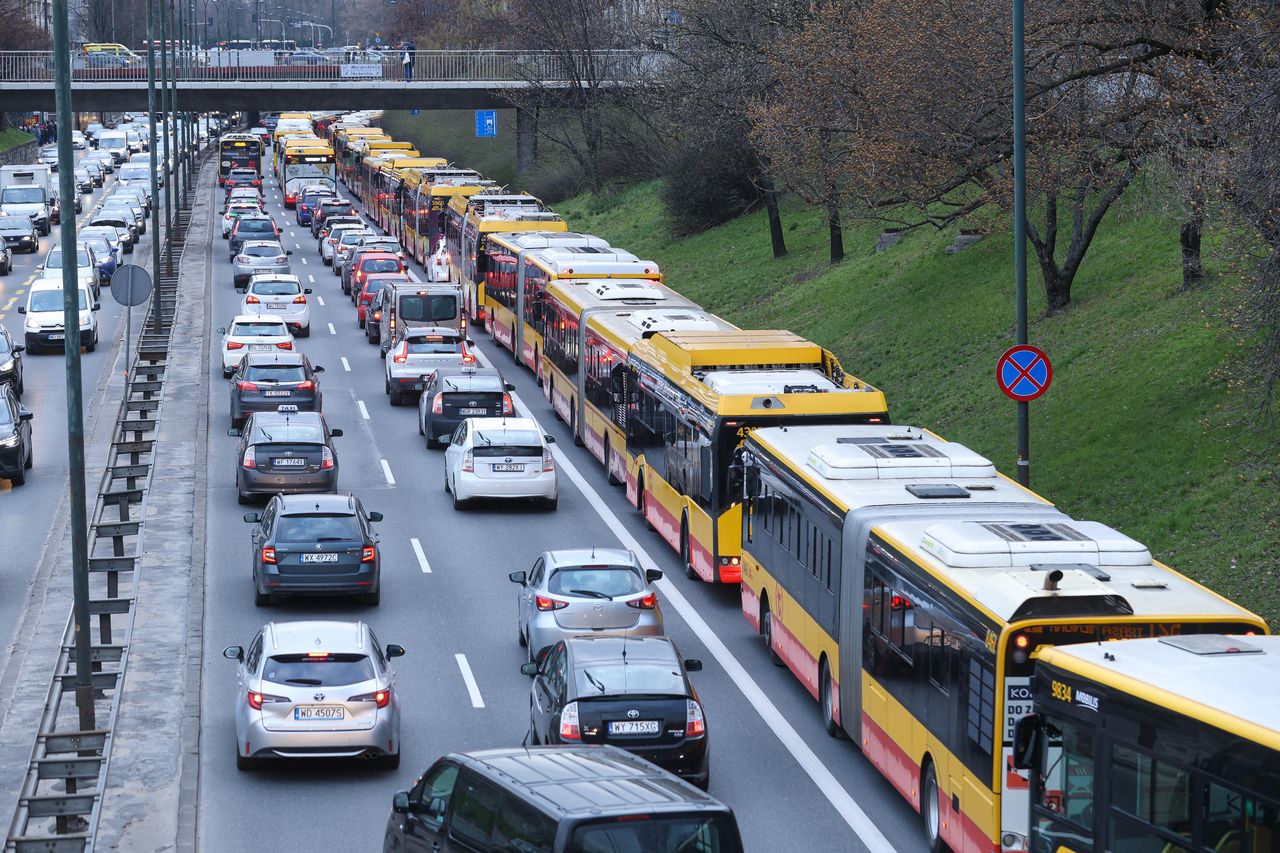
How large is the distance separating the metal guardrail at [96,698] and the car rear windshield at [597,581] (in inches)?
179

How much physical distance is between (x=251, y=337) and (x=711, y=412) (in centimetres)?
1973

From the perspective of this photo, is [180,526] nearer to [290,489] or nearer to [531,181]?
[290,489]

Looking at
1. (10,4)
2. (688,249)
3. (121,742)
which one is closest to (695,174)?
(688,249)

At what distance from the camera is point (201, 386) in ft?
132

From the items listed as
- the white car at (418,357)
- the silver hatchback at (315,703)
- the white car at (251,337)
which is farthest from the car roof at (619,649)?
the white car at (251,337)

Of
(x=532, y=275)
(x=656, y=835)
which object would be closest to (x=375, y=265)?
(x=532, y=275)

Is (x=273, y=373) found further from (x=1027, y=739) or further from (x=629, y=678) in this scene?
(x=1027, y=739)

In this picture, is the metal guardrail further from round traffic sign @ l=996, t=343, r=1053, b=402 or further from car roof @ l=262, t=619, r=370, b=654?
round traffic sign @ l=996, t=343, r=1053, b=402

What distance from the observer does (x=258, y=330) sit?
40938mm

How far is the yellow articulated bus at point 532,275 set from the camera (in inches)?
1515

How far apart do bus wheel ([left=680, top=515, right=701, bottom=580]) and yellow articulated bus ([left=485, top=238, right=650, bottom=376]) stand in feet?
44.3

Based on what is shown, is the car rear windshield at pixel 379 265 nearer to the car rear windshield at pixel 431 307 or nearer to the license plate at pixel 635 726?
the car rear windshield at pixel 431 307

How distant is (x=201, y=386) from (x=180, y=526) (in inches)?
527

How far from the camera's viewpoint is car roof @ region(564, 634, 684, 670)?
16.5 m
